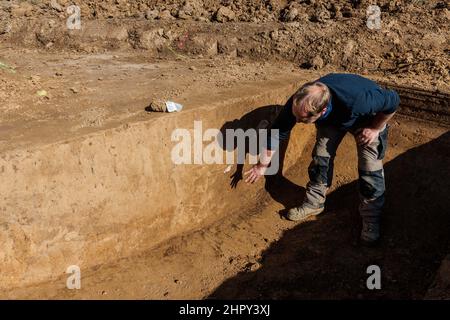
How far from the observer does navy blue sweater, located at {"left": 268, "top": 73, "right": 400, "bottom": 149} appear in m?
3.21

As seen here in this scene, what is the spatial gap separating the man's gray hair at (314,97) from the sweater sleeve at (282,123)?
262 mm

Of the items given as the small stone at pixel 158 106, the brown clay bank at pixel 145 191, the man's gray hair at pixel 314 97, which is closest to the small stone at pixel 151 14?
the brown clay bank at pixel 145 191

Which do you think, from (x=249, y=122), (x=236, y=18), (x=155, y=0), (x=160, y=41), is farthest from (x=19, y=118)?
(x=155, y=0)

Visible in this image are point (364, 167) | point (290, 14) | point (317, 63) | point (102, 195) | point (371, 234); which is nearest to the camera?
point (102, 195)

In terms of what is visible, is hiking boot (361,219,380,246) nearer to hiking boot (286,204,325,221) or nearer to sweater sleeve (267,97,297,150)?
hiking boot (286,204,325,221)

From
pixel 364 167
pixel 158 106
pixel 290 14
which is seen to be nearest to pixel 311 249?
pixel 364 167

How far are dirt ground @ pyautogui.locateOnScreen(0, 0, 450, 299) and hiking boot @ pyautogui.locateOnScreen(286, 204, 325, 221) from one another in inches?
2.8

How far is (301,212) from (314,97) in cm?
147

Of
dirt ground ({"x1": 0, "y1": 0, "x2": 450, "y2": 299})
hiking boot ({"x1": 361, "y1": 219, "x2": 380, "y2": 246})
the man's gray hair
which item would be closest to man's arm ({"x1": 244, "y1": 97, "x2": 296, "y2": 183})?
the man's gray hair

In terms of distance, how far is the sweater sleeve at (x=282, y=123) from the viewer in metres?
3.40

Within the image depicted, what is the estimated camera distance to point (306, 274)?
11.6ft

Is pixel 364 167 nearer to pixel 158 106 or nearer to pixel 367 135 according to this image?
pixel 367 135

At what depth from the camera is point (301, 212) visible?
13.8ft

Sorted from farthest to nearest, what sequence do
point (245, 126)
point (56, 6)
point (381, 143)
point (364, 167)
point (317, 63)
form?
point (56, 6) < point (317, 63) < point (245, 126) < point (364, 167) < point (381, 143)
